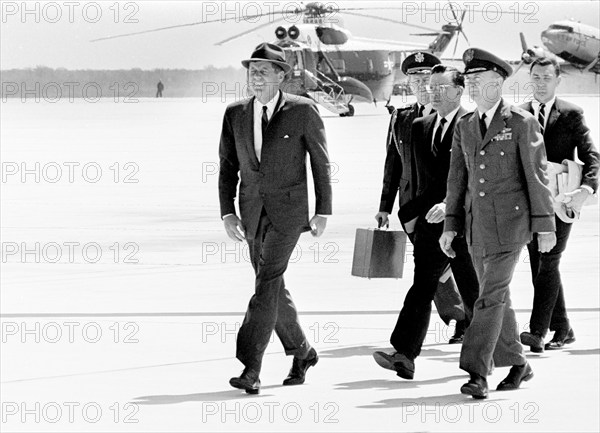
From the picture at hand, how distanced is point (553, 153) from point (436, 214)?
1.23 m

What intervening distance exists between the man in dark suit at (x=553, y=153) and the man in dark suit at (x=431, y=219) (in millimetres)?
766

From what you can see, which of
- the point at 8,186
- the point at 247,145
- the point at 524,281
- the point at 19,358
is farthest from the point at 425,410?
the point at 8,186

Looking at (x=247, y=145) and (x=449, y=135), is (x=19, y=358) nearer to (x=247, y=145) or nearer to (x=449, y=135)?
(x=247, y=145)

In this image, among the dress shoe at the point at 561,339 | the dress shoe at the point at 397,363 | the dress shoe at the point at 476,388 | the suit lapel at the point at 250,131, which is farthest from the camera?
the dress shoe at the point at 561,339

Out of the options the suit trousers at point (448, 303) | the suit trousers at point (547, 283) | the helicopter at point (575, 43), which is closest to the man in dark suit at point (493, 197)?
the suit trousers at point (547, 283)

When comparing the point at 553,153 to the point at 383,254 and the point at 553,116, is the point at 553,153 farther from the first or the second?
the point at 383,254

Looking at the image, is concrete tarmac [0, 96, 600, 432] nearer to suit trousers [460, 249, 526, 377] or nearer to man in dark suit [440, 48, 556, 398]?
suit trousers [460, 249, 526, 377]

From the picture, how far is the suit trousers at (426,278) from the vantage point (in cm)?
884

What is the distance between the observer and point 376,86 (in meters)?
67.9

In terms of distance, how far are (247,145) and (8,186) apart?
52.3ft

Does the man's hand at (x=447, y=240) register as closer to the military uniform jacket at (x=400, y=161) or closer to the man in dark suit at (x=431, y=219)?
the man in dark suit at (x=431, y=219)

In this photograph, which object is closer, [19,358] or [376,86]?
[19,358]

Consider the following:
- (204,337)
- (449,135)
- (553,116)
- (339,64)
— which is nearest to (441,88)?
(449,135)

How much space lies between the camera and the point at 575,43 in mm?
81125
